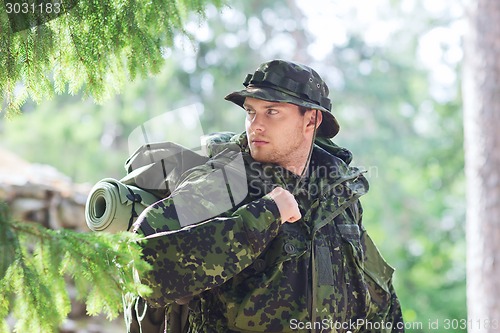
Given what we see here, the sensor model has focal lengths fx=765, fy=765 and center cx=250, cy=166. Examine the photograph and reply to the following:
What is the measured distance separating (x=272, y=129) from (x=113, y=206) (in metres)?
0.85

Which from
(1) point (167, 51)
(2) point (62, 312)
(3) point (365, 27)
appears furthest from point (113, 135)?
(2) point (62, 312)

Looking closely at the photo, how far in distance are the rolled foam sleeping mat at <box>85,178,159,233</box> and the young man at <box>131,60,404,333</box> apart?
135 millimetres

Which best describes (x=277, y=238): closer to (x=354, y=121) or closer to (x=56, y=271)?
(x=56, y=271)

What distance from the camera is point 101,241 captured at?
2.13 m

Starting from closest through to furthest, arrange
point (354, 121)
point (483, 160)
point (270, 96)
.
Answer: point (270, 96) < point (483, 160) < point (354, 121)

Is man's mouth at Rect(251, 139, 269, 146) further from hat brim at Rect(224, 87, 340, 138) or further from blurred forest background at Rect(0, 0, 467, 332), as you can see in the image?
blurred forest background at Rect(0, 0, 467, 332)

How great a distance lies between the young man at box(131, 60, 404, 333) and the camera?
3.09 meters

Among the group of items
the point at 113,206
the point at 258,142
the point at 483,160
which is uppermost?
the point at 483,160

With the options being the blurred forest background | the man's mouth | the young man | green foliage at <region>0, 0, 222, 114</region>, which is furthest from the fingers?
the blurred forest background

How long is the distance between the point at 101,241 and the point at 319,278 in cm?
146

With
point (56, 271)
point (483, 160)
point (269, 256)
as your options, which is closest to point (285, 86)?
point (269, 256)

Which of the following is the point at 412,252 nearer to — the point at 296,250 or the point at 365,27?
the point at 365,27

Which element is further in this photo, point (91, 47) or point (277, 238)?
point (277, 238)

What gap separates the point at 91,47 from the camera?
3137 millimetres
